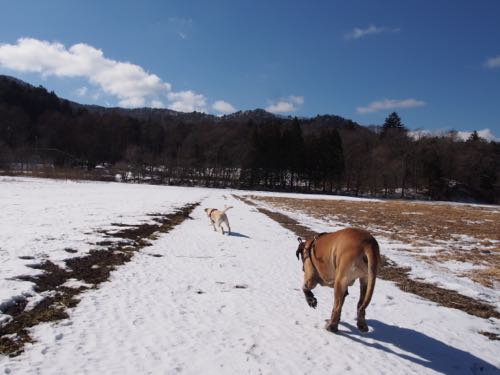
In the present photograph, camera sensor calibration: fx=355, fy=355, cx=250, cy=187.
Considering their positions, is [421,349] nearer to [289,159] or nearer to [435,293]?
[435,293]

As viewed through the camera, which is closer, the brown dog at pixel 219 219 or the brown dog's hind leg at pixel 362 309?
the brown dog's hind leg at pixel 362 309

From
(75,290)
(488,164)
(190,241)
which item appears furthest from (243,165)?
(75,290)

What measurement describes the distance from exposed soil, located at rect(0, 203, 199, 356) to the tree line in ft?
262

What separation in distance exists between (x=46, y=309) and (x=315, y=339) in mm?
4127

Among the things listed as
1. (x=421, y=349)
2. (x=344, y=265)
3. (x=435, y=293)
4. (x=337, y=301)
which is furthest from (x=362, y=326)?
(x=435, y=293)

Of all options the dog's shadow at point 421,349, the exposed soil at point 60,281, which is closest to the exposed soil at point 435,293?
the dog's shadow at point 421,349

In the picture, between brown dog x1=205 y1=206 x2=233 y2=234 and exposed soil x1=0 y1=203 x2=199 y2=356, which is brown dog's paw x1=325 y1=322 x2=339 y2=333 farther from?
brown dog x1=205 y1=206 x2=233 y2=234

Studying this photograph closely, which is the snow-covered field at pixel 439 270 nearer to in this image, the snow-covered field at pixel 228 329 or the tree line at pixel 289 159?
the snow-covered field at pixel 228 329

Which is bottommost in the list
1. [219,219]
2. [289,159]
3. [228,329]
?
[228,329]

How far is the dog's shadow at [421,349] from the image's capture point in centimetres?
467

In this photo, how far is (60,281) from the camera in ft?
22.9

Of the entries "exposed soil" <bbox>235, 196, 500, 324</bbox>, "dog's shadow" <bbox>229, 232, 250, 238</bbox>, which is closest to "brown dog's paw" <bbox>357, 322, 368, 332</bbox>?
"exposed soil" <bbox>235, 196, 500, 324</bbox>

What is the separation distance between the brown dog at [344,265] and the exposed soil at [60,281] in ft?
13.0

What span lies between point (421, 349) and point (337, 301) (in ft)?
4.54
